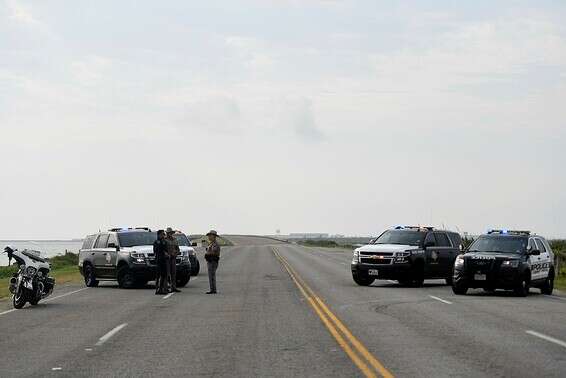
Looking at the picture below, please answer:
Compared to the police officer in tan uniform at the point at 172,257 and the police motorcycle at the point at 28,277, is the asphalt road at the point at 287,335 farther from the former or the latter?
the police officer in tan uniform at the point at 172,257

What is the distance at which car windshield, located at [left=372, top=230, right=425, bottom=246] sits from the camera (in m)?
31.3

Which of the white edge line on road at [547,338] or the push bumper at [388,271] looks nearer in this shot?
the white edge line on road at [547,338]

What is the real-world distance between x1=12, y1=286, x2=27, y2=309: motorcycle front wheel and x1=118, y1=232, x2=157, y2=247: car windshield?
8110mm

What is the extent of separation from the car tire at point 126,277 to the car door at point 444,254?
33.4 feet

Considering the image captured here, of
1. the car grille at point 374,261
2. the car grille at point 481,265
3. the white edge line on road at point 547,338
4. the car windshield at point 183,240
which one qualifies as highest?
the car windshield at point 183,240

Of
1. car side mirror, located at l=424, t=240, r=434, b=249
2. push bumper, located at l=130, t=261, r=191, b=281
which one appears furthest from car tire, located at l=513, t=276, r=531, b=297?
push bumper, located at l=130, t=261, r=191, b=281

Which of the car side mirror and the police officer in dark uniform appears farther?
the car side mirror

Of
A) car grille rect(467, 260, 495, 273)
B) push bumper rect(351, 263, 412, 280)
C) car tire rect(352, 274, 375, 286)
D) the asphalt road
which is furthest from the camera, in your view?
car tire rect(352, 274, 375, 286)

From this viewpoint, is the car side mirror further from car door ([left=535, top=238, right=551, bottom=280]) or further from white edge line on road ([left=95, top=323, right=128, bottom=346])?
white edge line on road ([left=95, top=323, right=128, bottom=346])

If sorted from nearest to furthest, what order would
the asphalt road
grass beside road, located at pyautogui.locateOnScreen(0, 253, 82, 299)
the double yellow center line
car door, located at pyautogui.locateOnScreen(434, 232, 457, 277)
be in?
the double yellow center line
the asphalt road
car door, located at pyautogui.locateOnScreen(434, 232, 457, 277)
grass beside road, located at pyautogui.locateOnScreen(0, 253, 82, 299)

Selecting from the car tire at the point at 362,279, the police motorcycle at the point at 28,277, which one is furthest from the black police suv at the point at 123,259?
the police motorcycle at the point at 28,277

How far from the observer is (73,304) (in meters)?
23.4

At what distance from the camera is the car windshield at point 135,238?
30.6m

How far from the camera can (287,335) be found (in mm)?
15742
